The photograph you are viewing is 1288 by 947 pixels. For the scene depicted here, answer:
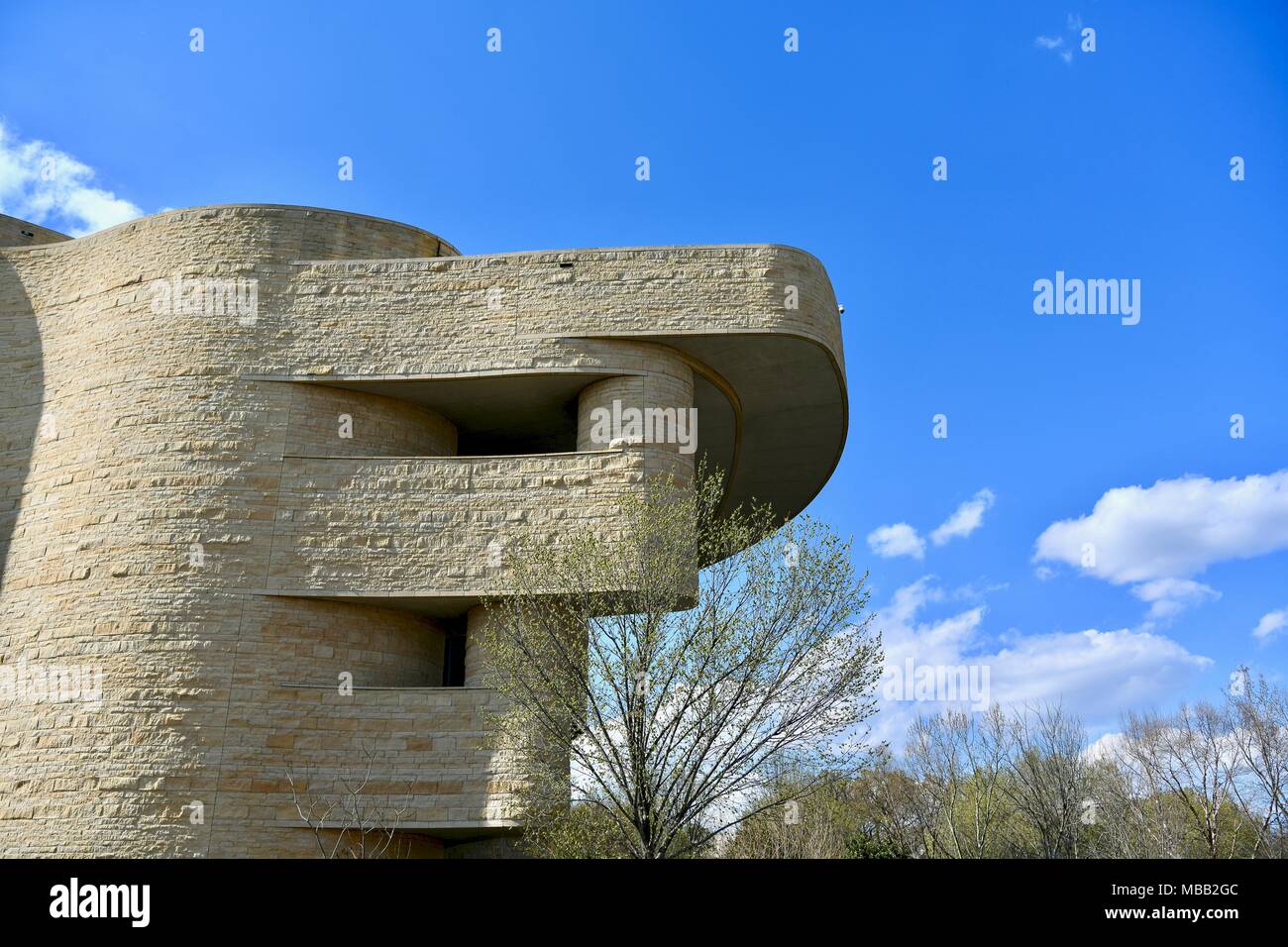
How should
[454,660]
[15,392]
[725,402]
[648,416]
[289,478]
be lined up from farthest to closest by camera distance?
1. [725,402]
2. [15,392]
3. [454,660]
4. [648,416]
5. [289,478]

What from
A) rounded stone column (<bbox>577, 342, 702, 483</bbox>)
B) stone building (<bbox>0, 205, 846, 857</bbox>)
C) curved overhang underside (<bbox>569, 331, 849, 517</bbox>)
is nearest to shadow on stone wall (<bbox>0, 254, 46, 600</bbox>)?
stone building (<bbox>0, 205, 846, 857</bbox>)

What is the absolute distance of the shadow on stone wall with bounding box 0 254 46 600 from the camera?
19.8 m

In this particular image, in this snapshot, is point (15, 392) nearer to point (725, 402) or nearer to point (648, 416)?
point (648, 416)

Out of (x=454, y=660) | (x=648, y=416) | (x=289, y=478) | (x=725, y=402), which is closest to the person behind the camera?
(x=289, y=478)

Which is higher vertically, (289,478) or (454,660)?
(289,478)

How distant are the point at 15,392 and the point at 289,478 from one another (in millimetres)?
6558

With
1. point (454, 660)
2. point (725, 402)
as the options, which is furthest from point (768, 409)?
point (454, 660)

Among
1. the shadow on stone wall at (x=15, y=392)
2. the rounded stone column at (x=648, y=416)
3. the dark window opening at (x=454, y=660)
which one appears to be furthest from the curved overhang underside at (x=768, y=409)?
the shadow on stone wall at (x=15, y=392)

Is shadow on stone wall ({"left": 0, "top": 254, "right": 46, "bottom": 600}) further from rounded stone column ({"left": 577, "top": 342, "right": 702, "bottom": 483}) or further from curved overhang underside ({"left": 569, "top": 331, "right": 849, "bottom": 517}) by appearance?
curved overhang underside ({"left": 569, "top": 331, "right": 849, "bottom": 517})

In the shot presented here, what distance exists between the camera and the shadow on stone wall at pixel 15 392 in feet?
65.0

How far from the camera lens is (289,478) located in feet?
62.1

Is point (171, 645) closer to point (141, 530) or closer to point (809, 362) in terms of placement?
point (141, 530)
